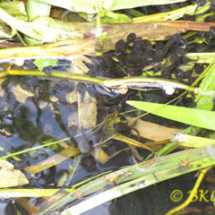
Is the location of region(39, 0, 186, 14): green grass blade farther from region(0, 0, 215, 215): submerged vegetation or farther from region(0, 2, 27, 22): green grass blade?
region(0, 2, 27, 22): green grass blade

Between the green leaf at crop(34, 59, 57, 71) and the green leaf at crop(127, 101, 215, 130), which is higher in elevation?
the green leaf at crop(34, 59, 57, 71)

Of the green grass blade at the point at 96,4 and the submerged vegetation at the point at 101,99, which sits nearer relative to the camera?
the submerged vegetation at the point at 101,99

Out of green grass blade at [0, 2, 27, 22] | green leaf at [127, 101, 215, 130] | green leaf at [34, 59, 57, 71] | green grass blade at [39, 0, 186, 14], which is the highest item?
green grass blade at [0, 2, 27, 22]

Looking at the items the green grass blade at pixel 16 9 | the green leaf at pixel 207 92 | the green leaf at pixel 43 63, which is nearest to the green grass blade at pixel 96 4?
the green grass blade at pixel 16 9

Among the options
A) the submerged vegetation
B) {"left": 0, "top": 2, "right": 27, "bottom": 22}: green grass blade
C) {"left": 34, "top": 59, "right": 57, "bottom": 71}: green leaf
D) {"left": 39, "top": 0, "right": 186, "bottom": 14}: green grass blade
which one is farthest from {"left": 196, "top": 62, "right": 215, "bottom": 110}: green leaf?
{"left": 0, "top": 2, "right": 27, "bottom": 22}: green grass blade

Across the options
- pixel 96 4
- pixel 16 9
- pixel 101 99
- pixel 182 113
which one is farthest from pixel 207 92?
pixel 16 9

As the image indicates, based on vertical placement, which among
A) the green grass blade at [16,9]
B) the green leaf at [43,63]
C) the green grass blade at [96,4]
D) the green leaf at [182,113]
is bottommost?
the green leaf at [182,113]

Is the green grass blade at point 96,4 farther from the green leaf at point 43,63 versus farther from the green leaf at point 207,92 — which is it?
the green leaf at point 207,92

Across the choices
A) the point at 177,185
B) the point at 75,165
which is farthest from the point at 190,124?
the point at 75,165
